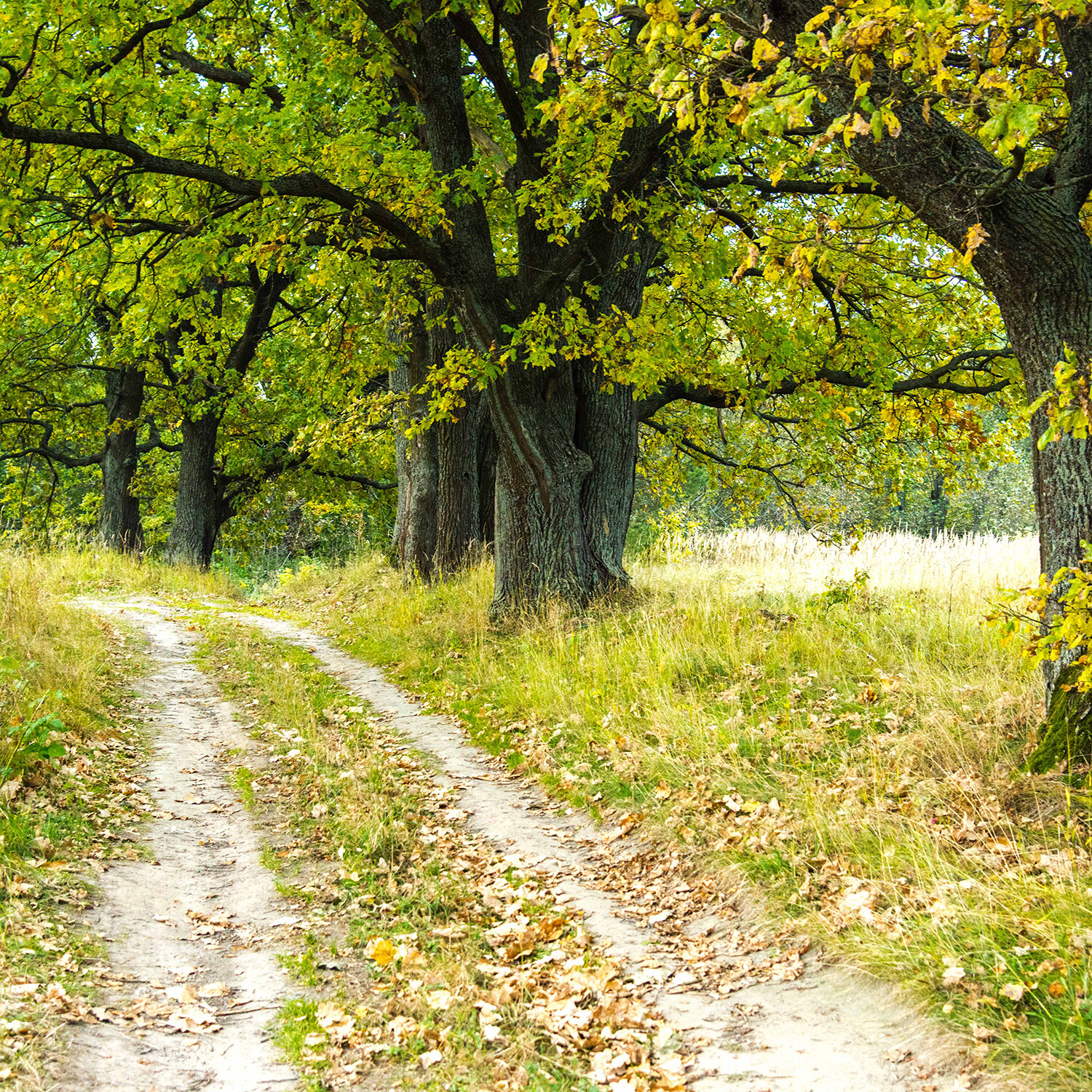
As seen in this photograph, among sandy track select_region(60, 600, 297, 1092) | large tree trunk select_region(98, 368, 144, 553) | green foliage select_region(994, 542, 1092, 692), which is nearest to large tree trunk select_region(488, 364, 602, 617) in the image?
sandy track select_region(60, 600, 297, 1092)

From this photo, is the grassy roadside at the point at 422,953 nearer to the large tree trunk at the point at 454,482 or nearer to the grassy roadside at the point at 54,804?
the grassy roadside at the point at 54,804

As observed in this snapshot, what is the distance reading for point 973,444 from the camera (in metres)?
8.86

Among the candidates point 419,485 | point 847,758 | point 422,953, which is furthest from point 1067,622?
point 419,485

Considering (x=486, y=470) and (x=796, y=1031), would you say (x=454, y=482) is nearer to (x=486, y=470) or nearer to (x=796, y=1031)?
(x=486, y=470)

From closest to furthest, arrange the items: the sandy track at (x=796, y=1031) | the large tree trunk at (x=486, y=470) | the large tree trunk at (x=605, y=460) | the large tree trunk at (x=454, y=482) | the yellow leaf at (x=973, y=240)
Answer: the sandy track at (x=796, y=1031) < the yellow leaf at (x=973, y=240) < the large tree trunk at (x=605, y=460) < the large tree trunk at (x=454, y=482) < the large tree trunk at (x=486, y=470)

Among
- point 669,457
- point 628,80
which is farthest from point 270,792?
point 669,457

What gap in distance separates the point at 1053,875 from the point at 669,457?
39.4 ft

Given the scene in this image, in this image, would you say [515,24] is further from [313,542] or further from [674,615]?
[313,542]

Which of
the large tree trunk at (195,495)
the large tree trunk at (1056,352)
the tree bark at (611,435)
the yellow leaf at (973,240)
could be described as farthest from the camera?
the large tree trunk at (195,495)

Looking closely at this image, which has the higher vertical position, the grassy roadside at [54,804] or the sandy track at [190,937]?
the grassy roadside at [54,804]

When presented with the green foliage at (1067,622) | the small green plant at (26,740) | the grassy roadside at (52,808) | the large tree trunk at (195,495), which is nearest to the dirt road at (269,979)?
the grassy roadside at (52,808)

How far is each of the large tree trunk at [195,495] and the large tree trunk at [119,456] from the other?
1.09m

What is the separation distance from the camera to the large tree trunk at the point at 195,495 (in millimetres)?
20188

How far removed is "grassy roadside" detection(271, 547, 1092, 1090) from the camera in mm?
3709
